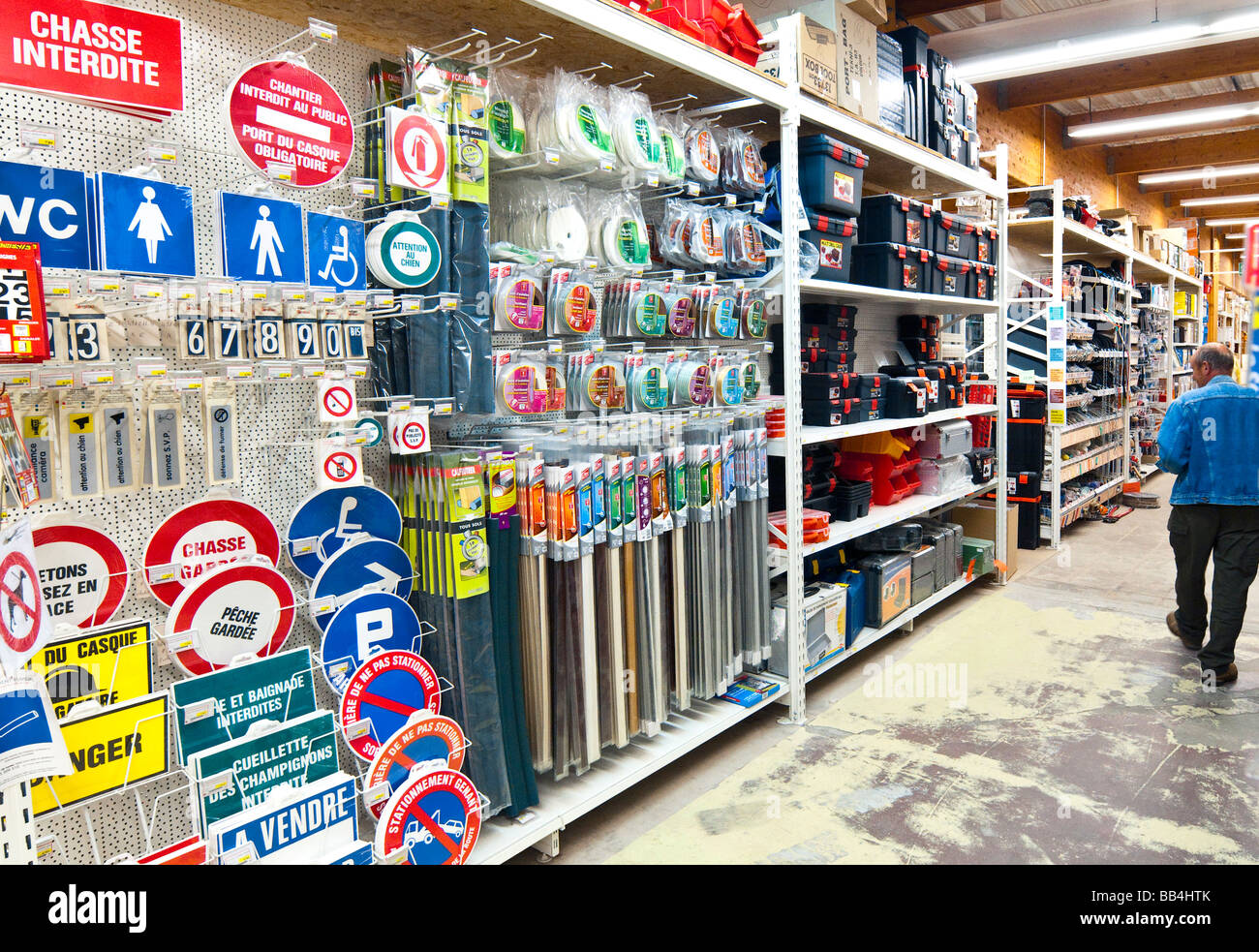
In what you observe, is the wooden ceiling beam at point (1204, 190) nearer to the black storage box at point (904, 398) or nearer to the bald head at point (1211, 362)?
the bald head at point (1211, 362)

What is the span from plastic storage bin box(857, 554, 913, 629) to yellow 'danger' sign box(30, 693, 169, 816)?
341 cm

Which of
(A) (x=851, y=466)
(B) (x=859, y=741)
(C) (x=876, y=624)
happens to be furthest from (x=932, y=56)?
(B) (x=859, y=741)

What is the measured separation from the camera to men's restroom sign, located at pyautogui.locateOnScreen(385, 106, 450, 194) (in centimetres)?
226

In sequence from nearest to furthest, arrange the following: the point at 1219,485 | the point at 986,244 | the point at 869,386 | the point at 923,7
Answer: the point at 1219,485, the point at 869,386, the point at 986,244, the point at 923,7

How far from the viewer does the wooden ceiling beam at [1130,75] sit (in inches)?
311

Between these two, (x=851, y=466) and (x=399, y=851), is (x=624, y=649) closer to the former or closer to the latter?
(x=399, y=851)

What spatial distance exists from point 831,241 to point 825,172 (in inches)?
12.2

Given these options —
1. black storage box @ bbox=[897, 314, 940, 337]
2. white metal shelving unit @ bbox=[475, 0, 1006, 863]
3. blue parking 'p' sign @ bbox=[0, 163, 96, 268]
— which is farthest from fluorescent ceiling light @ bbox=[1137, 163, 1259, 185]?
blue parking 'p' sign @ bbox=[0, 163, 96, 268]

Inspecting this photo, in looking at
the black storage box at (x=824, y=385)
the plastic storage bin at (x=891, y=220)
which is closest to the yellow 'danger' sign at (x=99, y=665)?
the black storage box at (x=824, y=385)

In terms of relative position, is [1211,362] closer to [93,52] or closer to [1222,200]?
[93,52]

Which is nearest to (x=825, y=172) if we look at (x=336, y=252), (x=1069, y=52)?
(x=336, y=252)

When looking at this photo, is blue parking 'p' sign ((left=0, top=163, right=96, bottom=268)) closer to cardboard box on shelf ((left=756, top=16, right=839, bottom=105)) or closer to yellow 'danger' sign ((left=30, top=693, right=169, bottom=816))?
yellow 'danger' sign ((left=30, top=693, right=169, bottom=816))

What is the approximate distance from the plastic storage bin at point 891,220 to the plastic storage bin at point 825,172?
49 cm

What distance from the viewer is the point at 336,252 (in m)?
2.20
